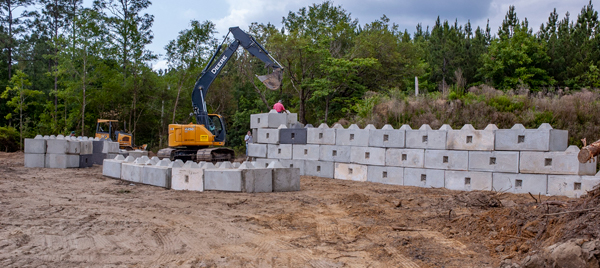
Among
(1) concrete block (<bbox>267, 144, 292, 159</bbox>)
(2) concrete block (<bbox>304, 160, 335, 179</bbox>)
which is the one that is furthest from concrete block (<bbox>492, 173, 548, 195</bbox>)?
(1) concrete block (<bbox>267, 144, 292, 159</bbox>)

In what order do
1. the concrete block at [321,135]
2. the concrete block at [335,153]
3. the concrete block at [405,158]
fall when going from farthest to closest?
1. the concrete block at [321,135]
2. the concrete block at [335,153]
3. the concrete block at [405,158]

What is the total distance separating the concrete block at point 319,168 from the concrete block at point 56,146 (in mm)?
8822

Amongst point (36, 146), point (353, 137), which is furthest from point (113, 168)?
point (353, 137)

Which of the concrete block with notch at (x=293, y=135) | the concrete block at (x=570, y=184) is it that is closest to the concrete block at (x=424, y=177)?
the concrete block at (x=570, y=184)

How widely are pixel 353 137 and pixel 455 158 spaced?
120 inches

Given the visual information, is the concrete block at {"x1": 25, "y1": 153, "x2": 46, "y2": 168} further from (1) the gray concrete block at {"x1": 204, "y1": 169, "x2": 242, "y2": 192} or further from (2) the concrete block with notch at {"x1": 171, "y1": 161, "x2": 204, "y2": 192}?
(1) the gray concrete block at {"x1": 204, "y1": 169, "x2": 242, "y2": 192}

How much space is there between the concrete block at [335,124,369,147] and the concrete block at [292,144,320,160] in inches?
34.3

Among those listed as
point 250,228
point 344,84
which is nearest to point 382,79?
point 344,84

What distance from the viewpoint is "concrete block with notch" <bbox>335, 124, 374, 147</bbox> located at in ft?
38.7

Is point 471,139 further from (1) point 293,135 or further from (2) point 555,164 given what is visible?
(1) point 293,135

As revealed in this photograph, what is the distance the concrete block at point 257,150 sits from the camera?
47.9ft

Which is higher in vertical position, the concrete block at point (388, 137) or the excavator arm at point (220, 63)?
the excavator arm at point (220, 63)

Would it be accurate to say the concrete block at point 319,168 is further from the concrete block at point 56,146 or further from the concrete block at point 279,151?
the concrete block at point 56,146

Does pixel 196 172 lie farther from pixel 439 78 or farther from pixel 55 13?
pixel 55 13
